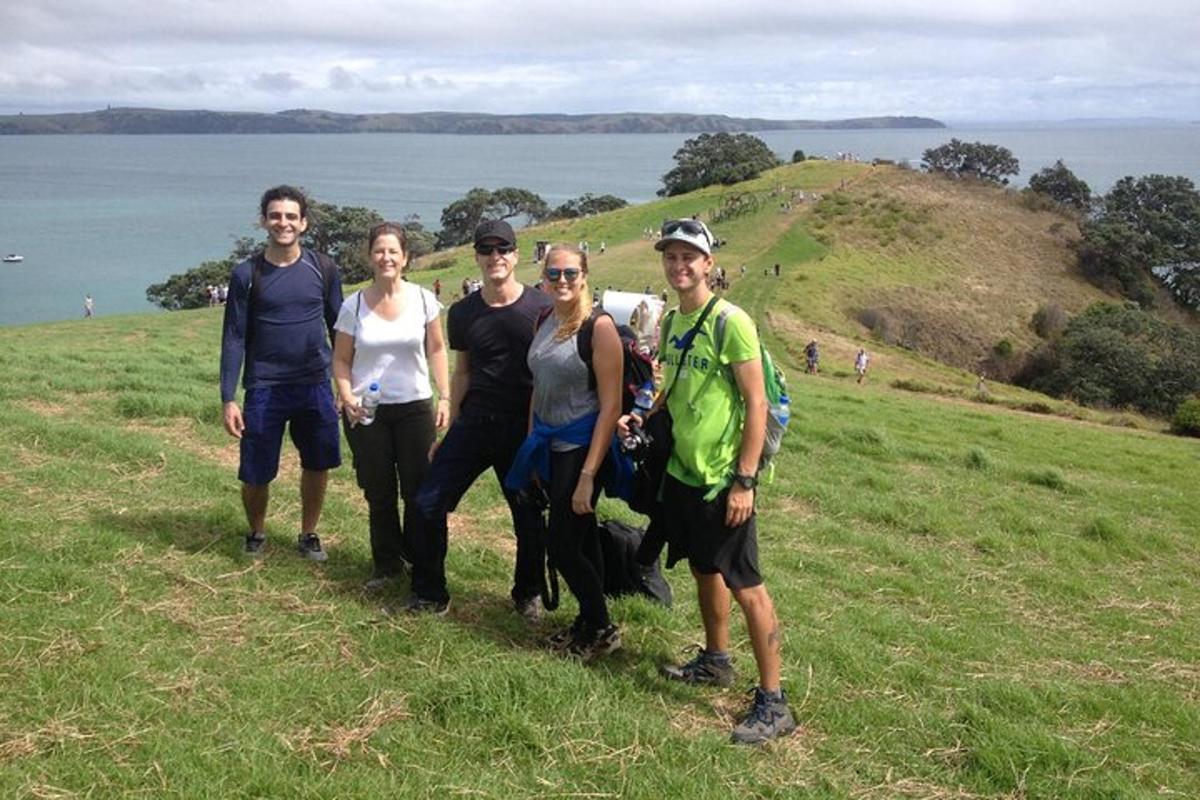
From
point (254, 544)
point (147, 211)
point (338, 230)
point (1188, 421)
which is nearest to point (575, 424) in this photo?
point (254, 544)

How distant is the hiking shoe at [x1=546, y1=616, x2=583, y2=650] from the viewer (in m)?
4.47

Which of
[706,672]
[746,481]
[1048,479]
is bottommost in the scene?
[1048,479]

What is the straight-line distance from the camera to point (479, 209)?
75812 mm

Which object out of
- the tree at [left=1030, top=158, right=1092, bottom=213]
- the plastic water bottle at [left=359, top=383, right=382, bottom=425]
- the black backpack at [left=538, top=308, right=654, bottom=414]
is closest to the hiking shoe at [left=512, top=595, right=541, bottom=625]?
the plastic water bottle at [left=359, top=383, right=382, bottom=425]

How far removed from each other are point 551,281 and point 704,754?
196cm

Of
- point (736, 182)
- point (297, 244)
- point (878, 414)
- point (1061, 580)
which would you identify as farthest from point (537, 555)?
point (736, 182)

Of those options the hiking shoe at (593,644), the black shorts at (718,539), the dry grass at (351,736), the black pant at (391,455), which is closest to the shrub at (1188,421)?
A: the hiking shoe at (593,644)

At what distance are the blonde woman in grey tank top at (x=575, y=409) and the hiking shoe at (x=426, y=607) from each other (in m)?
0.77

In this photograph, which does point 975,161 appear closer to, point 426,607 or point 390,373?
point 390,373

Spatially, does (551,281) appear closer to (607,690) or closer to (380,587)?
(607,690)

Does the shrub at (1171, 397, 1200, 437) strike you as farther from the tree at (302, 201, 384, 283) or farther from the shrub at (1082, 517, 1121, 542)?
the tree at (302, 201, 384, 283)

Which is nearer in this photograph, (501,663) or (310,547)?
(501,663)

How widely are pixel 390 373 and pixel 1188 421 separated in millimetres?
24784

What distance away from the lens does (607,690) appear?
407 cm
